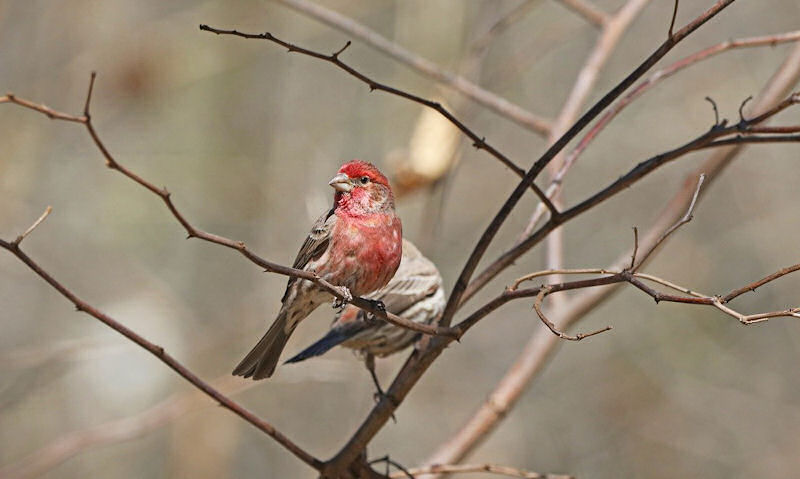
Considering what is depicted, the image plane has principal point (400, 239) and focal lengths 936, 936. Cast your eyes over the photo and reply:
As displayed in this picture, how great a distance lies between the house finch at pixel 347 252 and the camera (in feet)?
13.5

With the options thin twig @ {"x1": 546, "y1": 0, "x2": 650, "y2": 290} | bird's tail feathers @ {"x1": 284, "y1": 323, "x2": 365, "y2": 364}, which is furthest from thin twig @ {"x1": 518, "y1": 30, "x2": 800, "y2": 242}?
bird's tail feathers @ {"x1": 284, "y1": 323, "x2": 365, "y2": 364}

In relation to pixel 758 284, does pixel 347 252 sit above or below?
above

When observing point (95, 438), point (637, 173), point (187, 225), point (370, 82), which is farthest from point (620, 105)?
point (95, 438)

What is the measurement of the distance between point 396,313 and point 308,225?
2480mm

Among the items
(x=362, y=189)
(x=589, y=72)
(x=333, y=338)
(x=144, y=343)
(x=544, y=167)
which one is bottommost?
(x=144, y=343)

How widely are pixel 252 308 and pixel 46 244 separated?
2289 millimetres

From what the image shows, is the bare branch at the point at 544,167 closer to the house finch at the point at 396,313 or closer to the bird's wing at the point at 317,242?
the bird's wing at the point at 317,242

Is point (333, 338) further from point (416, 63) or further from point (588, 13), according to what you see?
point (588, 13)

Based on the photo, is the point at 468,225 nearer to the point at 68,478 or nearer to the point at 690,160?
the point at 690,160

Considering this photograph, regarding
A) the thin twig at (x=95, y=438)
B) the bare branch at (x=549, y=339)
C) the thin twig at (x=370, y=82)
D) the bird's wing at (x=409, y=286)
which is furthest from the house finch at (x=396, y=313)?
the thin twig at (x=370, y=82)

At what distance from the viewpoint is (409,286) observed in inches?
227

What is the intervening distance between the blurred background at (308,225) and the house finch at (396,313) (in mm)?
1479

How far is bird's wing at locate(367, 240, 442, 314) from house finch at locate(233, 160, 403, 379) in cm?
144

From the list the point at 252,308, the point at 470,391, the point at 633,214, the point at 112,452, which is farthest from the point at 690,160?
the point at 112,452
